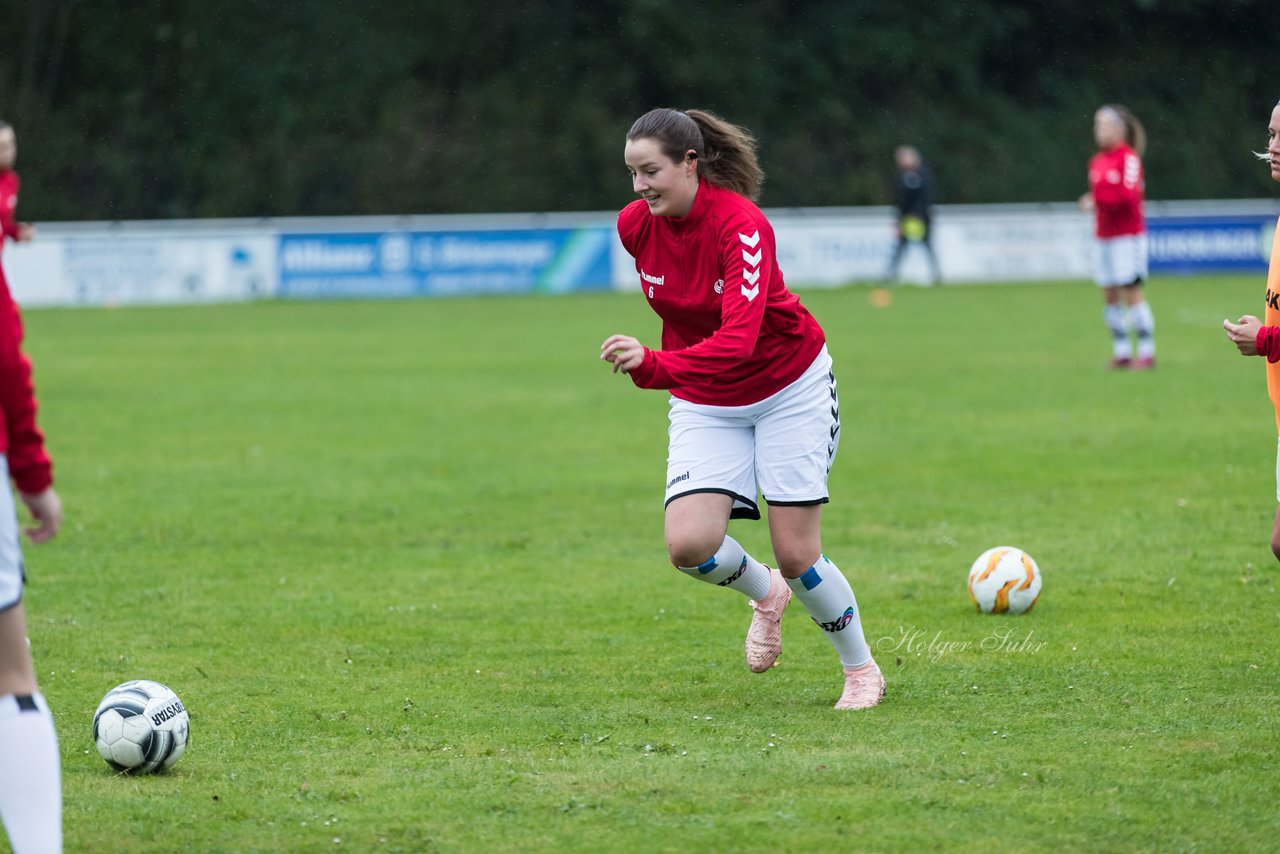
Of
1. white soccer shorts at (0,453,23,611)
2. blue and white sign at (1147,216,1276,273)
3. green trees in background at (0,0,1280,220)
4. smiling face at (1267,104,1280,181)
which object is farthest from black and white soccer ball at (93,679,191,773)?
green trees in background at (0,0,1280,220)

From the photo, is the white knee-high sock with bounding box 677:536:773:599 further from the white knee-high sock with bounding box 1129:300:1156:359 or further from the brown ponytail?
the white knee-high sock with bounding box 1129:300:1156:359

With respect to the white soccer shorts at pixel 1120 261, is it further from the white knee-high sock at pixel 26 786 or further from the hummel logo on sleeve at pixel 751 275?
the white knee-high sock at pixel 26 786

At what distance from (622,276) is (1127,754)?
2588cm

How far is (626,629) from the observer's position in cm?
739

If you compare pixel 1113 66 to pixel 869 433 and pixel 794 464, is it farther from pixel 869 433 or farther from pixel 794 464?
pixel 794 464

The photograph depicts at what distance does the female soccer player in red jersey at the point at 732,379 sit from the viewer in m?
5.64

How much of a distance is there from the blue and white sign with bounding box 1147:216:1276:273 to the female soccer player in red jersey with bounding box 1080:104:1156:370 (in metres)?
15.0

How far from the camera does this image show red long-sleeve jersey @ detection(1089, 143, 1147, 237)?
55.5 ft

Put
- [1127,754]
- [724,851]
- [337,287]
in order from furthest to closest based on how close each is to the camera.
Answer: [337,287]
[1127,754]
[724,851]

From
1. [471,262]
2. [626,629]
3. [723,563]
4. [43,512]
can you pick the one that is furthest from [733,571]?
[471,262]

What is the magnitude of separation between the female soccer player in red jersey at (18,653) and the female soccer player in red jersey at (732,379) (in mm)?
2317

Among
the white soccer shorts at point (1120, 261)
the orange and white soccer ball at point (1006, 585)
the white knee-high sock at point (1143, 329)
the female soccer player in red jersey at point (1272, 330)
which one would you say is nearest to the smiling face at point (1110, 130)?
the white soccer shorts at point (1120, 261)

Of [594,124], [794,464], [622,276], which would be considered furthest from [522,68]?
[794,464]

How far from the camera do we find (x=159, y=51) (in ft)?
136
